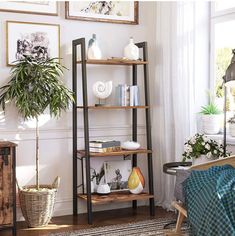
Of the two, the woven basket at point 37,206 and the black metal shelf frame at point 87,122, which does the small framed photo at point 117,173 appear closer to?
the black metal shelf frame at point 87,122

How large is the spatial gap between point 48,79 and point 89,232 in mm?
1406

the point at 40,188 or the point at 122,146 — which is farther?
the point at 122,146

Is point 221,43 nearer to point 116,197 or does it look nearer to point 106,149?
point 106,149

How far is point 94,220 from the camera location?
15.2 ft

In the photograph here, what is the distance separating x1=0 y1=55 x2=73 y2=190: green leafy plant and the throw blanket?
5.74 ft

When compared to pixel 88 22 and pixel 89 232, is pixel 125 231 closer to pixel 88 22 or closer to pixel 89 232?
pixel 89 232

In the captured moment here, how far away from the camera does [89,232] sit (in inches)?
166

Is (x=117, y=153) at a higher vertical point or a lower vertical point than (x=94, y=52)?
lower

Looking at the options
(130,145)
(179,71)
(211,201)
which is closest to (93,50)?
(179,71)

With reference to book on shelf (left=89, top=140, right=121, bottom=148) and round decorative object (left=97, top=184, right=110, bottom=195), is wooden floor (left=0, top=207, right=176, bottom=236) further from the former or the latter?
book on shelf (left=89, top=140, right=121, bottom=148)

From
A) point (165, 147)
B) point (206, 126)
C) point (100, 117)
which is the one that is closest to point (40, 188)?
point (100, 117)

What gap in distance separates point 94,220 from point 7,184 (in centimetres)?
102

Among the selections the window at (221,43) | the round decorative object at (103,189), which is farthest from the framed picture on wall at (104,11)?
the round decorative object at (103,189)

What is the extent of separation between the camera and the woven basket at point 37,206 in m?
4.31
